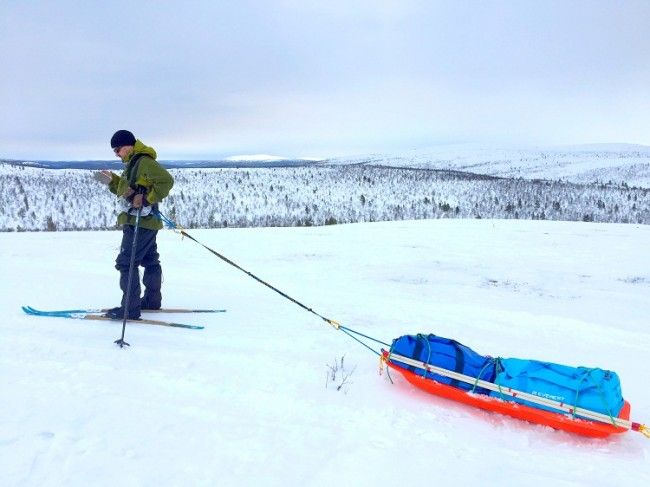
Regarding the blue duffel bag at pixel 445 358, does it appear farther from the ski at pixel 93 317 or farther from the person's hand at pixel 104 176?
the person's hand at pixel 104 176

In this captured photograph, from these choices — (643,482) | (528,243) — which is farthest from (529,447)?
(528,243)

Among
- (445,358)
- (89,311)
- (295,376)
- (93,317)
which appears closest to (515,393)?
(445,358)

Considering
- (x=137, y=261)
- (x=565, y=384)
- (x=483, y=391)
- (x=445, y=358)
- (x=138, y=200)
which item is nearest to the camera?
(x=565, y=384)

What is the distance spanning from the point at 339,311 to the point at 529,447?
3.51 meters

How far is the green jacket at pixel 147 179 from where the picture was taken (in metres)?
5.42

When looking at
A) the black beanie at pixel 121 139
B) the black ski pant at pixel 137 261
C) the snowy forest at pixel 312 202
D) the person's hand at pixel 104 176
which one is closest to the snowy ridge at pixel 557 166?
the snowy forest at pixel 312 202

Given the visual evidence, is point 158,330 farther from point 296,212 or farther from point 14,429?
point 296,212

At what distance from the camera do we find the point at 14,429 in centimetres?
315

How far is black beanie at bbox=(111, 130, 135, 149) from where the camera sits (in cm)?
555

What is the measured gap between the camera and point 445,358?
13.8 ft

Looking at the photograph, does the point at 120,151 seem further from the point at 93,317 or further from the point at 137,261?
the point at 93,317

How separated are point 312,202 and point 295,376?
27.8m

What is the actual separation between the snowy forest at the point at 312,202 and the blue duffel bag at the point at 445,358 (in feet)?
54.5

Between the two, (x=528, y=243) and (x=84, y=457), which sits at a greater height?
(x=528, y=243)
